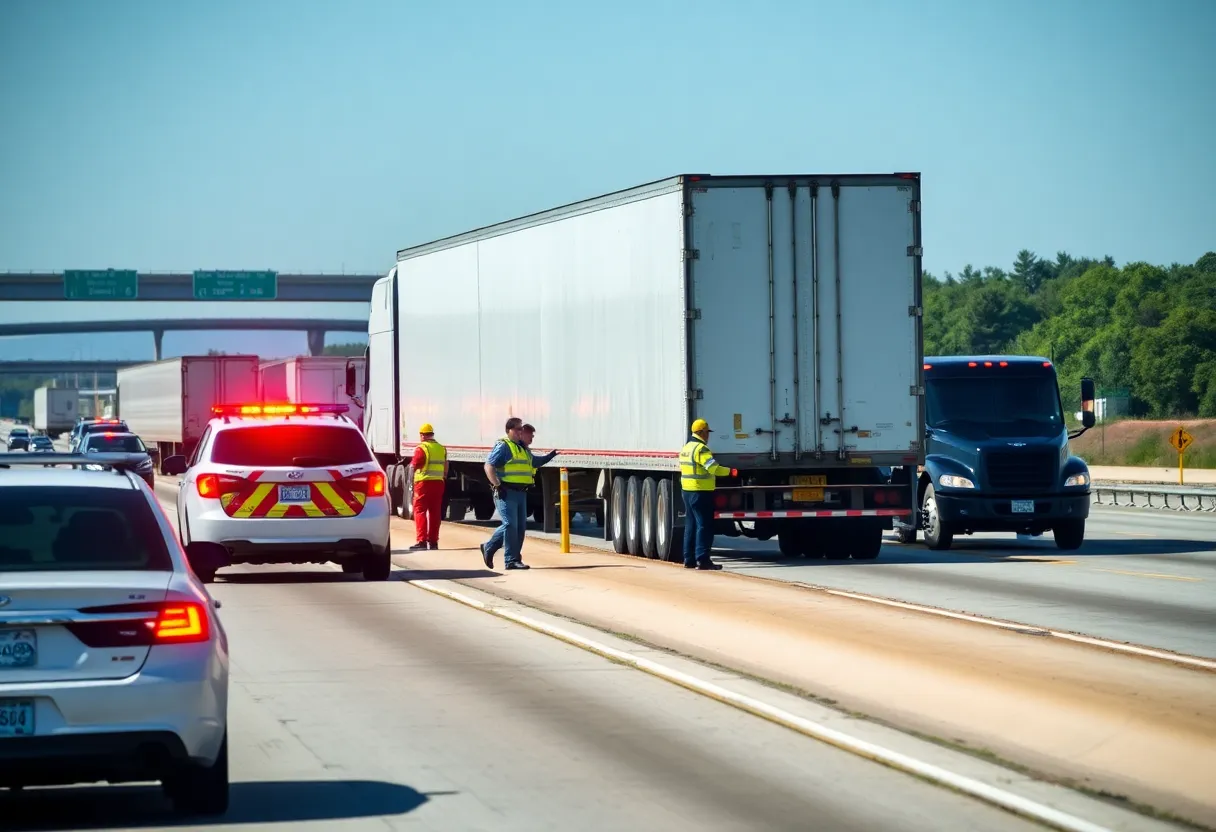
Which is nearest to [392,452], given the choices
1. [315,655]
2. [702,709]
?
[315,655]

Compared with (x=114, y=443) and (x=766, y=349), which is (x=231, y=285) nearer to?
(x=114, y=443)

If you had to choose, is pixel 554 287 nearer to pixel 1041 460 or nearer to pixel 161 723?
pixel 1041 460

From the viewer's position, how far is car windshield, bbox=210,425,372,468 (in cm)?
2114

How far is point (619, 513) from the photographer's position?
27031mm

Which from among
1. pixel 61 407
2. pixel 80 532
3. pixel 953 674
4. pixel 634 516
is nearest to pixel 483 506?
pixel 634 516

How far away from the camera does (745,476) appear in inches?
977

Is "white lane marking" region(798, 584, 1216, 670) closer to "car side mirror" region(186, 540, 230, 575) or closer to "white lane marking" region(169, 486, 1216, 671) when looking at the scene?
"white lane marking" region(169, 486, 1216, 671)

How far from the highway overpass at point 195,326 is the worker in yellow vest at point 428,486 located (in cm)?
9950

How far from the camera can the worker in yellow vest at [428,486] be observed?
1065 inches

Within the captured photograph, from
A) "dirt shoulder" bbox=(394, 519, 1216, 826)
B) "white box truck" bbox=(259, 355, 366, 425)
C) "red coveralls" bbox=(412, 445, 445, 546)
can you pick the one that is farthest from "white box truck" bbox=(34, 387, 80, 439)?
"dirt shoulder" bbox=(394, 519, 1216, 826)

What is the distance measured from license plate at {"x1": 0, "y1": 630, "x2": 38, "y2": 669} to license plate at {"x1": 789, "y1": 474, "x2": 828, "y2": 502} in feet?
56.7

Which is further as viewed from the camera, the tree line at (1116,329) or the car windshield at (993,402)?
the tree line at (1116,329)

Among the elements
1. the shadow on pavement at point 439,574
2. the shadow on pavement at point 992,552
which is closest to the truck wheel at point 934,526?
the shadow on pavement at point 992,552

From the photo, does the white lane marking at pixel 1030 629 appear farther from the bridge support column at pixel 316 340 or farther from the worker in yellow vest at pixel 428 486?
the bridge support column at pixel 316 340
